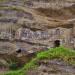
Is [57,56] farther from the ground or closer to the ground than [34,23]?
closer to the ground

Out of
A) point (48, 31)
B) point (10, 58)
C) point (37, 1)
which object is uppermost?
point (37, 1)

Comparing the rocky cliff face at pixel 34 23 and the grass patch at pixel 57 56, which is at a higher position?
the rocky cliff face at pixel 34 23

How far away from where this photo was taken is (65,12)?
2534 cm

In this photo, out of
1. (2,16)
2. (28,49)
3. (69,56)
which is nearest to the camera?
(69,56)

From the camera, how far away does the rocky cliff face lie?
2331cm

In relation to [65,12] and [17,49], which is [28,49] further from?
[65,12]

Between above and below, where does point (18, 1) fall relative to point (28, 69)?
above

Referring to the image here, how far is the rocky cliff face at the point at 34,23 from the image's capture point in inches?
918

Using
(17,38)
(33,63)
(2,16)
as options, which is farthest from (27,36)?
(33,63)

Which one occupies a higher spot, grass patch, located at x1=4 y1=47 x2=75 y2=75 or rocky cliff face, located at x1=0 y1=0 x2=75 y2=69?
rocky cliff face, located at x1=0 y1=0 x2=75 y2=69

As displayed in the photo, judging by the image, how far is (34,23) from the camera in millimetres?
24281

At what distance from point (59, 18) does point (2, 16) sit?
3.95m

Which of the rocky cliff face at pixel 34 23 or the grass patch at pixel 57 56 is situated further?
the rocky cliff face at pixel 34 23

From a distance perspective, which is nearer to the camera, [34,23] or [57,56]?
[57,56]
